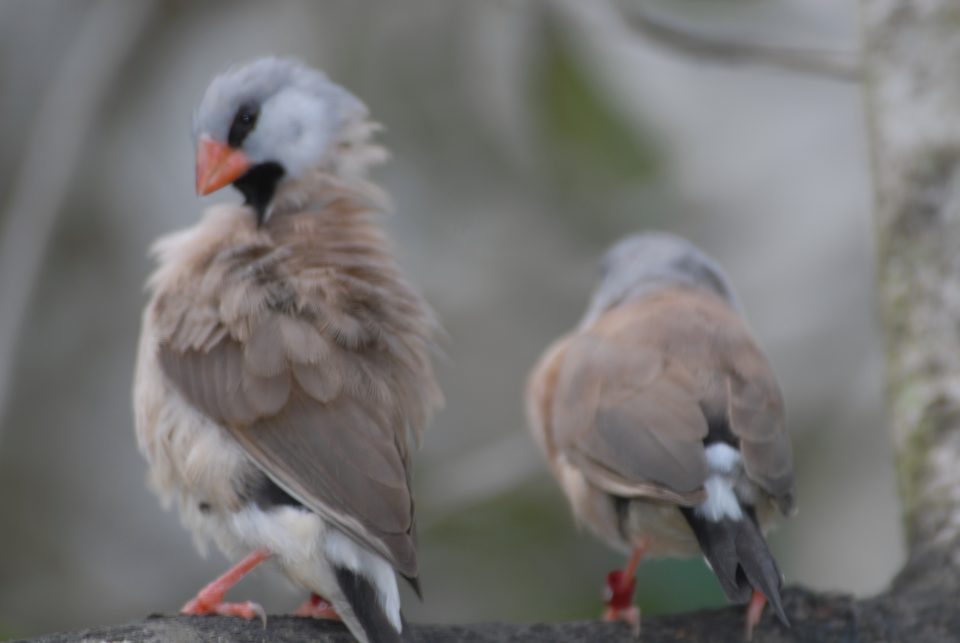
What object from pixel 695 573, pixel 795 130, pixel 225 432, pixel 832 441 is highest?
pixel 225 432

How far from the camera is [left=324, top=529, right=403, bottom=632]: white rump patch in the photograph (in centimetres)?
269

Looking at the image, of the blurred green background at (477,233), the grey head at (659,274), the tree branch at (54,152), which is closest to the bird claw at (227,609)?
the tree branch at (54,152)

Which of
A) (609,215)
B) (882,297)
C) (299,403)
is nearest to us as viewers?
(299,403)

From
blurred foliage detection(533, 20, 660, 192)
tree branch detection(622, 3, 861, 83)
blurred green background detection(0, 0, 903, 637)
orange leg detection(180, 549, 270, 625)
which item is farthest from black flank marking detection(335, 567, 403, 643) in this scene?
blurred foliage detection(533, 20, 660, 192)

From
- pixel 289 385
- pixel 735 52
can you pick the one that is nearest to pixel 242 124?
pixel 289 385

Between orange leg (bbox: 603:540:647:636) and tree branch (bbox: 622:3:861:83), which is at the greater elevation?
tree branch (bbox: 622:3:861:83)

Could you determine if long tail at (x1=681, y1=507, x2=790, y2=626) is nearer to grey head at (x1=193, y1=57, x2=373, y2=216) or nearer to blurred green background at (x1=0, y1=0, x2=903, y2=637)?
grey head at (x1=193, y1=57, x2=373, y2=216)

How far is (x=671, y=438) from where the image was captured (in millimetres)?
3299

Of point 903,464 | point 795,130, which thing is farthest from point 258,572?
point 795,130

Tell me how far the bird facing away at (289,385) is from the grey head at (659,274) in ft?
4.08

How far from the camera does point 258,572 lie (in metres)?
3.30

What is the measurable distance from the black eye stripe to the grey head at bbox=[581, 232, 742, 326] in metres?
1.43

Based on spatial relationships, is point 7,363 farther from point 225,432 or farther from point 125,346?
point 125,346

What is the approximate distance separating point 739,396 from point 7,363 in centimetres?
238
